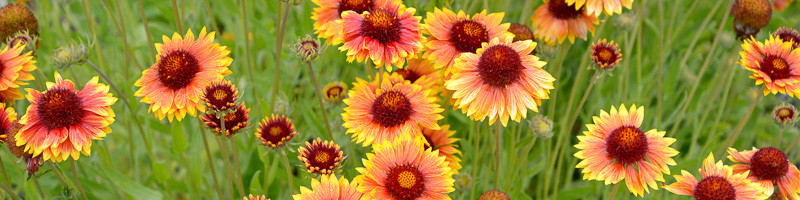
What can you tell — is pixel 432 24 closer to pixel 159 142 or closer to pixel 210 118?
pixel 210 118

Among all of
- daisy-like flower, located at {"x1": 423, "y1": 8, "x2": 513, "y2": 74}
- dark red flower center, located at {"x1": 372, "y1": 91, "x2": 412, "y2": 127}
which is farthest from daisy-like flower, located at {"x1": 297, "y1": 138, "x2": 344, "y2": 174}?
daisy-like flower, located at {"x1": 423, "y1": 8, "x2": 513, "y2": 74}

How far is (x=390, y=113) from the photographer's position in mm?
1069

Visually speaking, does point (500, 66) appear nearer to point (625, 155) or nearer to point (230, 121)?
point (625, 155)

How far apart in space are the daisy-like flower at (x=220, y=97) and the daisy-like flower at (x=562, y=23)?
70cm

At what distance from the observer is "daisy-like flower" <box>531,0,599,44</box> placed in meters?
1.31

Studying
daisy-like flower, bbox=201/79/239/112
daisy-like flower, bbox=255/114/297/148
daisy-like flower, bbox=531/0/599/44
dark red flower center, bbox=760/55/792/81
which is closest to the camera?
daisy-like flower, bbox=201/79/239/112

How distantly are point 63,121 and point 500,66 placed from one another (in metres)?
0.75

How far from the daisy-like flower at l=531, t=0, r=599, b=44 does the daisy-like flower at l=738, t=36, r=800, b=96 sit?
31 centimetres

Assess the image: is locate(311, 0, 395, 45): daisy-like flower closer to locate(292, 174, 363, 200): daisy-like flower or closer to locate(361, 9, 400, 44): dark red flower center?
locate(361, 9, 400, 44): dark red flower center

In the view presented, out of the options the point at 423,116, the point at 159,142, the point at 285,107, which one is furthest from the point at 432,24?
the point at 159,142

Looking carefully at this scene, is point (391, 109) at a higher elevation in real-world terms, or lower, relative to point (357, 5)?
lower

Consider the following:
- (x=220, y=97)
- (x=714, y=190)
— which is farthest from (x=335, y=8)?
(x=714, y=190)

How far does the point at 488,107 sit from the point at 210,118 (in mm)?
474

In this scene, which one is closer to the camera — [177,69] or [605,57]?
[177,69]
